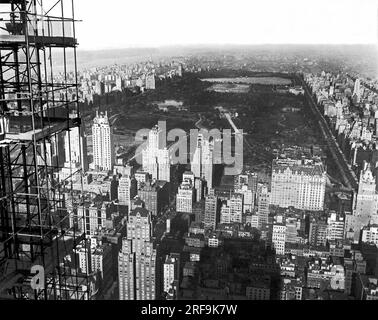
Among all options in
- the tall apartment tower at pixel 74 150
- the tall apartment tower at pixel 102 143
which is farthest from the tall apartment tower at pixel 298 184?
the tall apartment tower at pixel 74 150

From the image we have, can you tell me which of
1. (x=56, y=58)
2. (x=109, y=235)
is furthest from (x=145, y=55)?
(x=109, y=235)

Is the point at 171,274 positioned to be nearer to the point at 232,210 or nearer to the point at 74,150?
the point at 232,210

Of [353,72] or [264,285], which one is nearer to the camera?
[264,285]

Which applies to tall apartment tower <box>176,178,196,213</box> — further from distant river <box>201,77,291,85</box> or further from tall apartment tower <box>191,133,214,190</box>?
distant river <box>201,77,291,85</box>

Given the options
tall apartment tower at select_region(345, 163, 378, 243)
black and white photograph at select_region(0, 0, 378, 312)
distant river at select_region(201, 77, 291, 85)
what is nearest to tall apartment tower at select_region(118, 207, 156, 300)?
black and white photograph at select_region(0, 0, 378, 312)

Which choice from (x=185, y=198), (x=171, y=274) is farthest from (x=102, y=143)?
(x=171, y=274)

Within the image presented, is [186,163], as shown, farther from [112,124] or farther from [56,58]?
[56,58]

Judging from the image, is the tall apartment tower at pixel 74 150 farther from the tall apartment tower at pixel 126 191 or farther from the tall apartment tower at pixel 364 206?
the tall apartment tower at pixel 364 206
